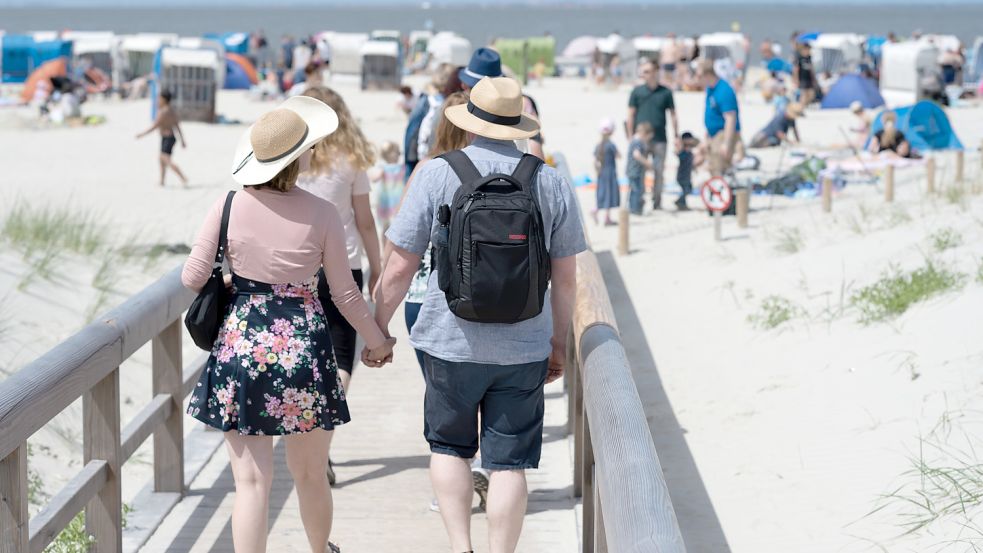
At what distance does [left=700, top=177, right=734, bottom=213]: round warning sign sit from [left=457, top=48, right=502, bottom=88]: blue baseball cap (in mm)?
6154

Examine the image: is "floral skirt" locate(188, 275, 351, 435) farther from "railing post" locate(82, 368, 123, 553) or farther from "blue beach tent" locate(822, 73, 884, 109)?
"blue beach tent" locate(822, 73, 884, 109)

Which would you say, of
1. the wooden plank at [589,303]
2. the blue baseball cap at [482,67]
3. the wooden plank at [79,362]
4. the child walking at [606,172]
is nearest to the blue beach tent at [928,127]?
the child walking at [606,172]

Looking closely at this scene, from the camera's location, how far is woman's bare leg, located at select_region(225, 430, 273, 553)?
3674 mm

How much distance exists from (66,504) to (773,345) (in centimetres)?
529

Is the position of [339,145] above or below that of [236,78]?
above

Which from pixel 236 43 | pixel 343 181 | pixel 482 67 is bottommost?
pixel 236 43

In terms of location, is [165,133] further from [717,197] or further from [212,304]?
[212,304]

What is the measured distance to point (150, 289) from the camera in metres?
4.50

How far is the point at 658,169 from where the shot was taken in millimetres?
13898

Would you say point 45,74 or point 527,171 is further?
point 45,74

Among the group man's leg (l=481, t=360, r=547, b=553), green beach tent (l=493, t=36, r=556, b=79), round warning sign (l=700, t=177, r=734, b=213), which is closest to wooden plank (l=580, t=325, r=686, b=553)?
man's leg (l=481, t=360, r=547, b=553)

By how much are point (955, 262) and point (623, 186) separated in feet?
27.0

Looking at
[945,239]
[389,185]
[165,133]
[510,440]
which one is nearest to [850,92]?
[165,133]

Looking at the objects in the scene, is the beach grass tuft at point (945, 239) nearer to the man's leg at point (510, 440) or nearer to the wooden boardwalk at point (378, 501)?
the wooden boardwalk at point (378, 501)
